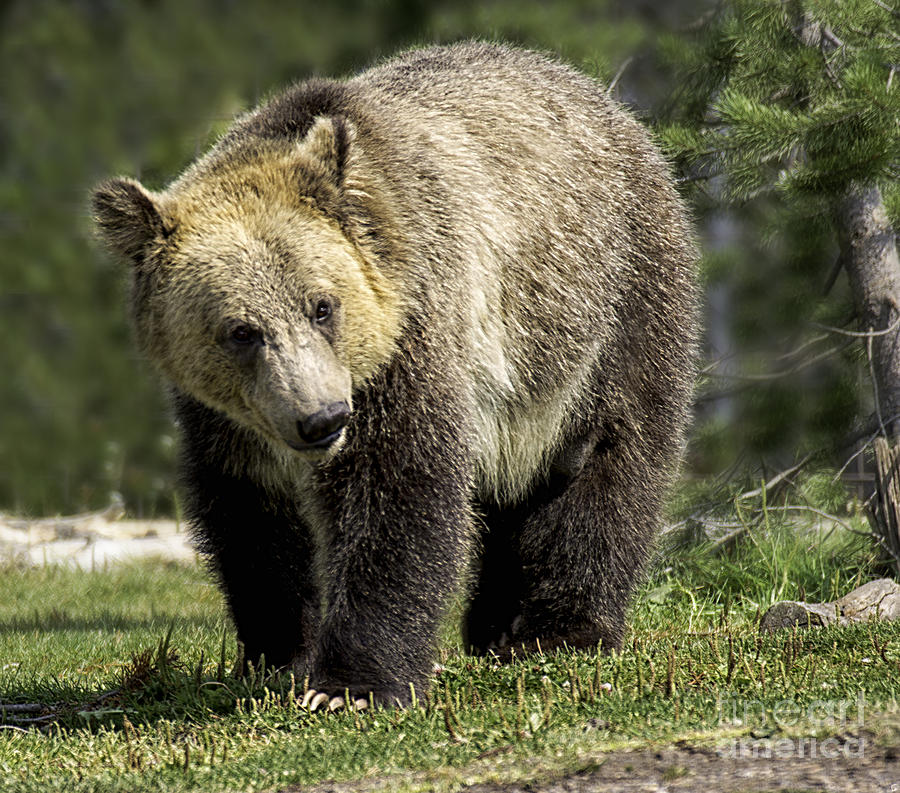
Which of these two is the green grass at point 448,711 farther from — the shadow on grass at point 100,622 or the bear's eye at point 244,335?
the bear's eye at point 244,335

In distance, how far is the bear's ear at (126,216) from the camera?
14.2 ft

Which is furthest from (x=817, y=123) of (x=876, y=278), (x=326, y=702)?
(x=326, y=702)

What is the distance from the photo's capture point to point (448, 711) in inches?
156

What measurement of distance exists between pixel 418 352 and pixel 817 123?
2732 millimetres

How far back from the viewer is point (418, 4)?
324 inches

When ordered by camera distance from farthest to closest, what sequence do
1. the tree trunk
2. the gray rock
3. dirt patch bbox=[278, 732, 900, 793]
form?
the tree trunk
the gray rock
dirt patch bbox=[278, 732, 900, 793]

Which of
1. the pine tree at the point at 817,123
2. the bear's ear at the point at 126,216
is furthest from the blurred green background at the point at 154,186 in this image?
the bear's ear at the point at 126,216

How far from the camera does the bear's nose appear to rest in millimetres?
3932

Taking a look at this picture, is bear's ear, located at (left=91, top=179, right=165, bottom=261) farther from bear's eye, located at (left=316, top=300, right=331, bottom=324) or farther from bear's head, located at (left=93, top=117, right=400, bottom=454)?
bear's eye, located at (left=316, top=300, right=331, bottom=324)

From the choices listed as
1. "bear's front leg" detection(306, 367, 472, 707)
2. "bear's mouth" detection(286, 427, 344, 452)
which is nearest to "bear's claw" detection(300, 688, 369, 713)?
"bear's front leg" detection(306, 367, 472, 707)

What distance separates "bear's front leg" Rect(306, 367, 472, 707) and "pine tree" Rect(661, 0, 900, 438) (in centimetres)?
271

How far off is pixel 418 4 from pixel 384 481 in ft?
15.9

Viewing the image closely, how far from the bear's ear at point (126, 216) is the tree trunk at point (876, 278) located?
13.5 feet

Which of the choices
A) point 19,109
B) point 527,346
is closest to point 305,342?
point 527,346
